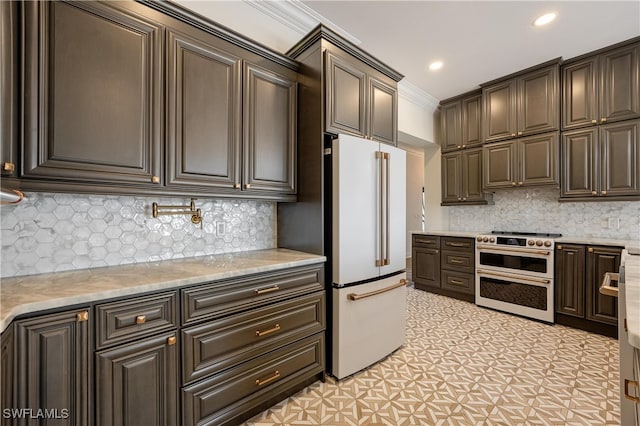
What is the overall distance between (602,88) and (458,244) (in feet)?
7.70

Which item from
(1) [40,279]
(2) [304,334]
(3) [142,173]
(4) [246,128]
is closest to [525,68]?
(4) [246,128]

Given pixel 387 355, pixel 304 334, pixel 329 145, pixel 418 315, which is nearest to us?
pixel 304 334

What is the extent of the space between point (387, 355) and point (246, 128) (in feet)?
7.31

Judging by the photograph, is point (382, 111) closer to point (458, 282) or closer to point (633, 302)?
point (633, 302)

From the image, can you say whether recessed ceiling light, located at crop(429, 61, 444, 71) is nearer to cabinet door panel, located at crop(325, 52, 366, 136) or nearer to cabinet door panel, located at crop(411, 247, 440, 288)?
cabinet door panel, located at crop(325, 52, 366, 136)

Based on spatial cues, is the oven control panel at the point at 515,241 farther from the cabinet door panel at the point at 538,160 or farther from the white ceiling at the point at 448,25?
the white ceiling at the point at 448,25

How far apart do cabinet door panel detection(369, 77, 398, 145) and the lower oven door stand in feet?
7.72

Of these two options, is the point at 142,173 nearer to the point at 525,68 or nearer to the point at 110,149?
the point at 110,149

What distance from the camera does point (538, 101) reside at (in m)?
3.42

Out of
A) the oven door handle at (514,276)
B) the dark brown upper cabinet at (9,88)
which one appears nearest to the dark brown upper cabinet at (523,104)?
the oven door handle at (514,276)

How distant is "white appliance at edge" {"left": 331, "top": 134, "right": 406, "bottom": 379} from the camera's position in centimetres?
203

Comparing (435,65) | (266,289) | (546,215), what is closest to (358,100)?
(266,289)

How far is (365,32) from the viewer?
2811mm

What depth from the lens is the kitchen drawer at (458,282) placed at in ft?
12.6
